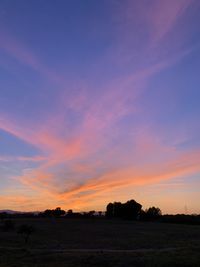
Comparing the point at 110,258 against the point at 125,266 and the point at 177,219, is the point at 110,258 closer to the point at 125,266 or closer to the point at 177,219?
the point at 125,266

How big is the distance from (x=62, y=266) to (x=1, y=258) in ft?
30.0

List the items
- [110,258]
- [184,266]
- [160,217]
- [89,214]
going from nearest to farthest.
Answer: [184,266]
[110,258]
[160,217]
[89,214]

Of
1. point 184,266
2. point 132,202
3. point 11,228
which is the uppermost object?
point 132,202

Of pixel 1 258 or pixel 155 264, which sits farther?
pixel 1 258

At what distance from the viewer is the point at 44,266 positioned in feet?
110

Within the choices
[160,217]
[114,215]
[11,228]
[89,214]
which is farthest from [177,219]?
[11,228]

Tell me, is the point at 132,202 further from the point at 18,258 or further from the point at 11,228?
the point at 18,258

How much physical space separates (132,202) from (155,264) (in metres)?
137

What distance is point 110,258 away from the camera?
127 feet

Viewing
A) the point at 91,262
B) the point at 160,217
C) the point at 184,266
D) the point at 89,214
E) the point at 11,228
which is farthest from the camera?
the point at 89,214

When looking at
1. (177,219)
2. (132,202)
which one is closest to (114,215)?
(132,202)

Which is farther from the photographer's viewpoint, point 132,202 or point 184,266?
point 132,202

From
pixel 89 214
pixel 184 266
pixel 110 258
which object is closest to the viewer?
pixel 184 266

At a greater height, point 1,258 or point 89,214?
point 89,214
